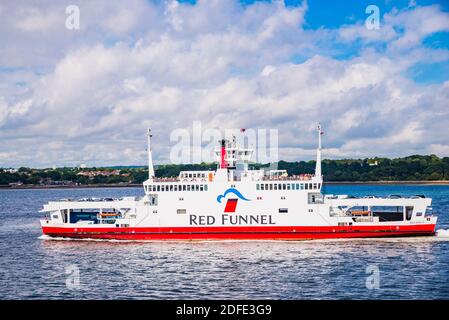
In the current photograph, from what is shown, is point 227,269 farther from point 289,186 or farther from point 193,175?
point 193,175

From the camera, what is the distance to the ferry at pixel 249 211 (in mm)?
43562

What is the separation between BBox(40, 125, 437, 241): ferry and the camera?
4356cm

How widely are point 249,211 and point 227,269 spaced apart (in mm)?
9956

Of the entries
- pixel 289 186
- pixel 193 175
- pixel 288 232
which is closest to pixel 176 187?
pixel 193 175

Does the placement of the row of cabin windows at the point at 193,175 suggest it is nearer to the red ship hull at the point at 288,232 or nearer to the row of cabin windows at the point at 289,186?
the red ship hull at the point at 288,232

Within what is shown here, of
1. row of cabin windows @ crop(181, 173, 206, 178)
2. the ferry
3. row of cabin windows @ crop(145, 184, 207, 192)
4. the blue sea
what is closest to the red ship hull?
the ferry

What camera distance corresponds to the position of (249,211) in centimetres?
4375

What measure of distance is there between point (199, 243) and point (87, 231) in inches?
360

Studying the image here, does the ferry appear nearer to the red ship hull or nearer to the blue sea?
the red ship hull

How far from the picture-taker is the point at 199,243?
43.2 meters

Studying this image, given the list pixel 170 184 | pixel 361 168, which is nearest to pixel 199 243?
pixel 170 184
